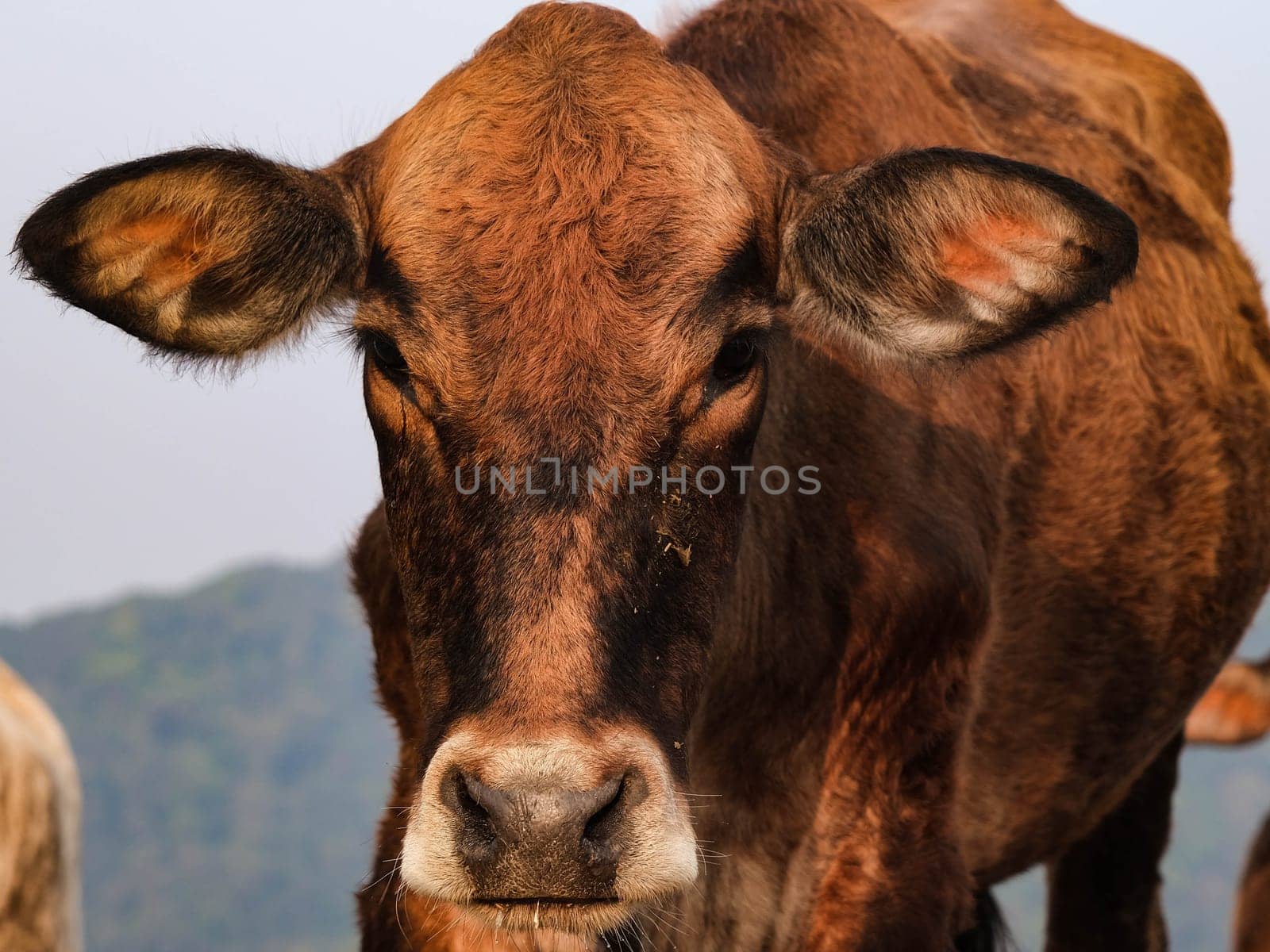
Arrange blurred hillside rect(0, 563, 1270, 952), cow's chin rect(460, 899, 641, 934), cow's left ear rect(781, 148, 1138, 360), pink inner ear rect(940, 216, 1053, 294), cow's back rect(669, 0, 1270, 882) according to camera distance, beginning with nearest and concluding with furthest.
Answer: cow's chin rect(460, 899, 641, 934) < cow's left ear rect(781, 148, 1138, 360) < pink inner ear rect(940, 216, 1053, 294) < cow's back rect(669, 0, 1270, 882) < blurred hillside rect(0, 563, 1270, 952)

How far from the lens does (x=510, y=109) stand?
4.30 metres

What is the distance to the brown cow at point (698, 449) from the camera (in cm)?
369

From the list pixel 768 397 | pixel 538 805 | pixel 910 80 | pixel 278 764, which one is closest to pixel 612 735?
pixel 538 805

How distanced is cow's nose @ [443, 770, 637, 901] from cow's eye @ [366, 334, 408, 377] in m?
1.04

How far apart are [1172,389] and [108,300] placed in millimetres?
4010

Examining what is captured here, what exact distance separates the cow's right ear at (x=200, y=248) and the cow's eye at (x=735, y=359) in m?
0.98

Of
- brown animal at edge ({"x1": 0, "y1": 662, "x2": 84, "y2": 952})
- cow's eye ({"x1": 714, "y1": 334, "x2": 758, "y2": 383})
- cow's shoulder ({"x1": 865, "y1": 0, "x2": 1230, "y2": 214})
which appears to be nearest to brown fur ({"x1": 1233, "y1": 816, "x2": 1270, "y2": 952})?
cow's shoulder ({"x1": 865, "y1": 0, "x2": 1230, "y2": 214})

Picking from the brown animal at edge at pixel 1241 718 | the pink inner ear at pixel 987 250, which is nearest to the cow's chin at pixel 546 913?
the pink inner ear at pixel 987 250

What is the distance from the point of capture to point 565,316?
12.7ft

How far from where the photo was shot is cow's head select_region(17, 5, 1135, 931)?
11.8 ft

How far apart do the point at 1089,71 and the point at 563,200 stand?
4476 mm

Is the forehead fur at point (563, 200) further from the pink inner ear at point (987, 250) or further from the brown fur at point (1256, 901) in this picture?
the brown fur at point (1256, 901)

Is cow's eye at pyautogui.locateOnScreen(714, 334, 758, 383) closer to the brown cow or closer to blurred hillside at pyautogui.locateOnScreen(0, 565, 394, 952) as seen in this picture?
the brown cow

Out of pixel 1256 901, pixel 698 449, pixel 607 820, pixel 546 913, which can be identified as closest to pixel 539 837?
pixel 607 820
